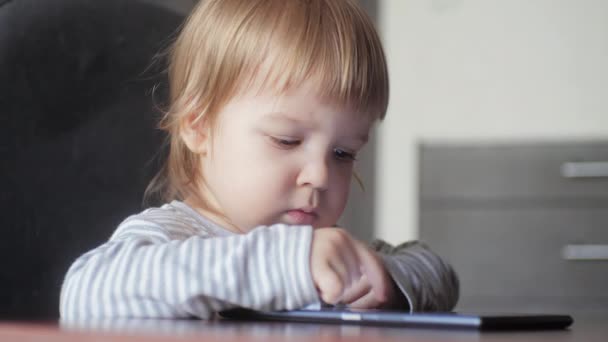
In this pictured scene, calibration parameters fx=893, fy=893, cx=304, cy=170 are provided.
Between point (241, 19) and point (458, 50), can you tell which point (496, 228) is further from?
point (241, 19)

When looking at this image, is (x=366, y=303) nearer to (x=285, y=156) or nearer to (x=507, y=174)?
(x=285, y=156)

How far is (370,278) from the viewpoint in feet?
2.42

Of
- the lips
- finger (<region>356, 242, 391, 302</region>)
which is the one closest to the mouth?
the lips

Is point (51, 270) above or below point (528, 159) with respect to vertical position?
below

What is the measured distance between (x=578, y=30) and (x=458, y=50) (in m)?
0.39

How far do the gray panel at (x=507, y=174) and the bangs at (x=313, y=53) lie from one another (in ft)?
6.07

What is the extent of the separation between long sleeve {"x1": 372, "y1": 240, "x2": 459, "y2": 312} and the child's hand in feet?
0.25

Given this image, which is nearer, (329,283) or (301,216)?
(329,283)

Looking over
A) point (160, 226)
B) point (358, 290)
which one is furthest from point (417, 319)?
point (160, 226)

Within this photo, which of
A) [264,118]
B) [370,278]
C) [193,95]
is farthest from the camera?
[193,95]

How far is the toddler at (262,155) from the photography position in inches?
27.9

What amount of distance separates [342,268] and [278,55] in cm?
37

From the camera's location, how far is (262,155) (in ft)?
3.17

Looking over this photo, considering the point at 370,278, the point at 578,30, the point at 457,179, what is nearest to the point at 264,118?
the point at 370,278
